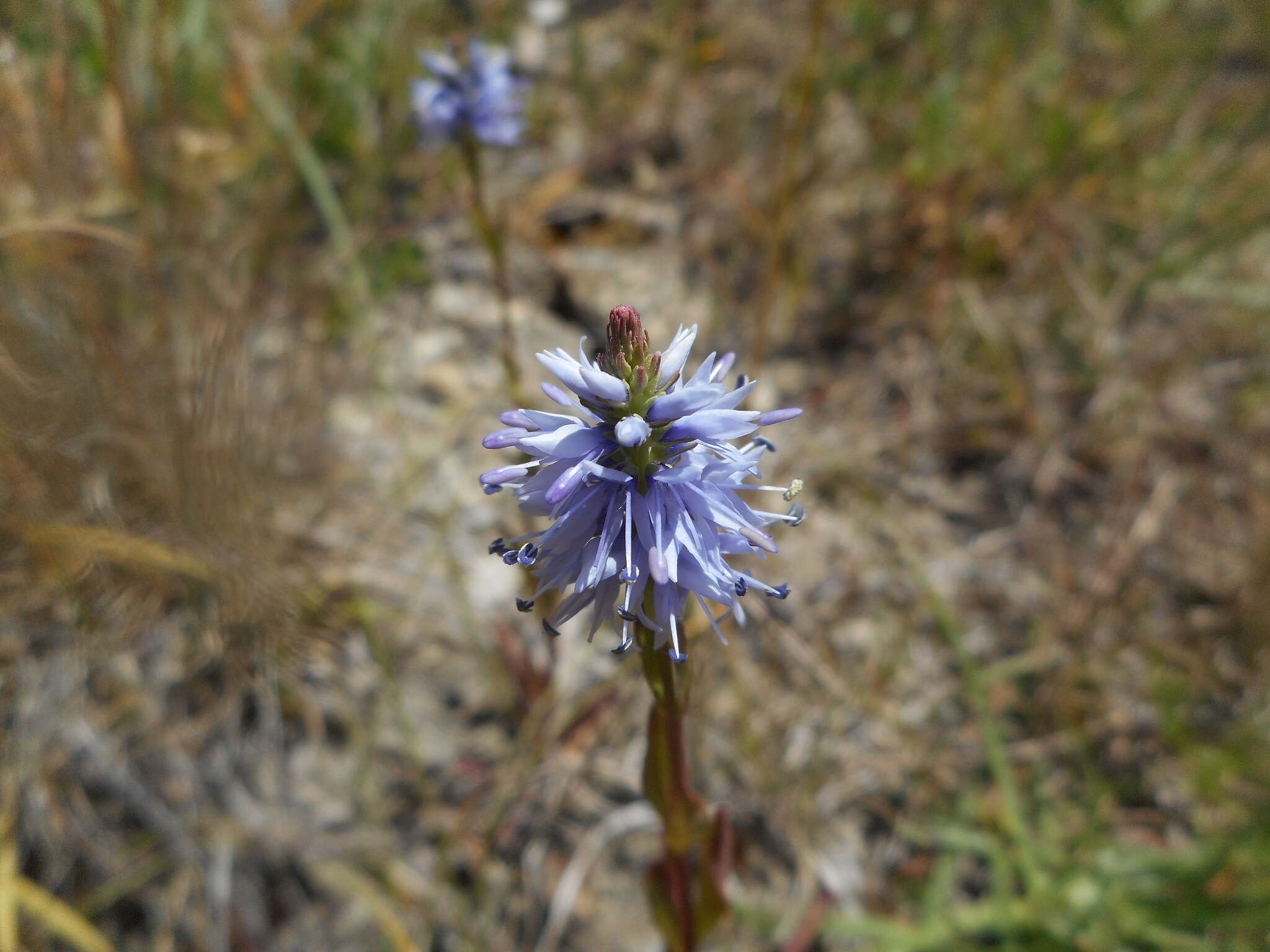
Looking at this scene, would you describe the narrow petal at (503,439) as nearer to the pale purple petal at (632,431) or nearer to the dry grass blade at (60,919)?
the pale purple petal at (632,431)

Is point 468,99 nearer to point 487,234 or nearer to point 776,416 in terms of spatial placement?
point 487,234

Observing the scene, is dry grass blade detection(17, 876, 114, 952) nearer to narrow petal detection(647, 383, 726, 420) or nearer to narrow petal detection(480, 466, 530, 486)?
narrow petal detection(480, 466, 530, 486)

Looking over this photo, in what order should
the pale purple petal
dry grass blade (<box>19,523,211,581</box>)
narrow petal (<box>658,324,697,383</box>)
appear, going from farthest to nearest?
dry grass blade (<box>19,523,211,581</box>) < narrow petal (<box>658,324,697,383</box>) < the pale purple petal

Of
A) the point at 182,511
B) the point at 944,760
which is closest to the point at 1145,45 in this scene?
the point at 944,760

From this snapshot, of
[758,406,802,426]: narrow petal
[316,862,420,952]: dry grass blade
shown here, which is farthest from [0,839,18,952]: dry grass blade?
[758,406,802,426]: narrow petal

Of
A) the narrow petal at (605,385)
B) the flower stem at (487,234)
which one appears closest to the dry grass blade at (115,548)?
the flower stem at (487,234)
